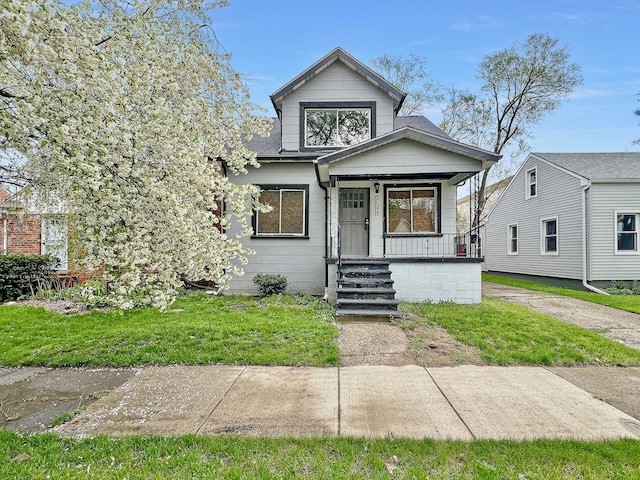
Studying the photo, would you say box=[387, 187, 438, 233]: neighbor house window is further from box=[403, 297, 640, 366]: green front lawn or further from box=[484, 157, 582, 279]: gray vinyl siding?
box=[484, 157, 582, 279]: gray vinyl siding

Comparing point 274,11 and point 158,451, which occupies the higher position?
point 274,11

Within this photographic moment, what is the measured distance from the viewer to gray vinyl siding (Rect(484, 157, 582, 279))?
1221 cm

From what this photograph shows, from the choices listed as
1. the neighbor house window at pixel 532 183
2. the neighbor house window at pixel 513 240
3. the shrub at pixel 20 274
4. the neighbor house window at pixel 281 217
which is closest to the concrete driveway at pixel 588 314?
the neighbor house window at pixel 532 183

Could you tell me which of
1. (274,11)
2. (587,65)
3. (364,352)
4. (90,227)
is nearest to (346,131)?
(274,11)

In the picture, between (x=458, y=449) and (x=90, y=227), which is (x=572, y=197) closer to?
(x=458, y=449)

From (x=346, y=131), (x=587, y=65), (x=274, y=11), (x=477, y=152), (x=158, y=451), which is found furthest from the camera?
(x=587, y=65)

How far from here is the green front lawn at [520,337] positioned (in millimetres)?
4816

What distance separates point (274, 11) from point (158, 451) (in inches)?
378

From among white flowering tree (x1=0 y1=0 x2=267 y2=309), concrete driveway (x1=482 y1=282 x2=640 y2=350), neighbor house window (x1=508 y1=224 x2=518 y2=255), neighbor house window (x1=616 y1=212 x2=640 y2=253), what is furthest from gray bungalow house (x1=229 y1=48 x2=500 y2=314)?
neighbor house window (x1=508 y1=224 x2=518 y2=255)

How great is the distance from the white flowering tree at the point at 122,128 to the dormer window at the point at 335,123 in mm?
5757

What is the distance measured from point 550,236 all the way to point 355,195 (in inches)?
366

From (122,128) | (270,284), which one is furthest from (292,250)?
(122,128)

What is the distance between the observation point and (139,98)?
354cm

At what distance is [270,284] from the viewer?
31.4 feet
